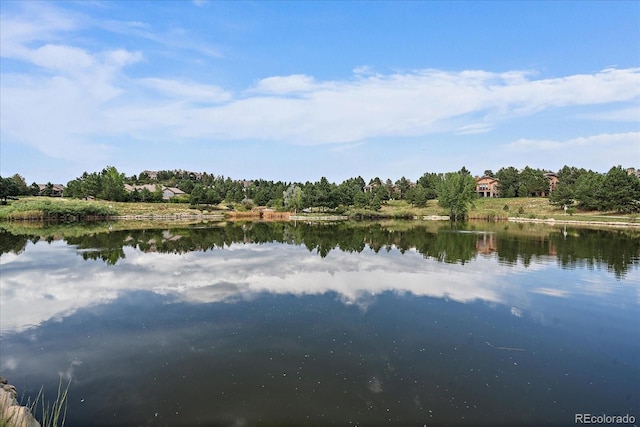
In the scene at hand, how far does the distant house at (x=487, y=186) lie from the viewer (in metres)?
124

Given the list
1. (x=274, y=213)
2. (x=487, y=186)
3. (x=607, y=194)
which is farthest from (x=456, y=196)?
(x=487, y=186)

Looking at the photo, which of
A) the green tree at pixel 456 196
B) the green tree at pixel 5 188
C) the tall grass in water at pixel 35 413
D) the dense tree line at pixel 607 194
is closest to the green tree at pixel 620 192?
the dense tree line at pixel 607 194

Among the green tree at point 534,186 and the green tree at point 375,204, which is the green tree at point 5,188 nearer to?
the green tree at point 375,204

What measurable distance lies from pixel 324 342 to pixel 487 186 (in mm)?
129097

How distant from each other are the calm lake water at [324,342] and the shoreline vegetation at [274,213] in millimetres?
53164

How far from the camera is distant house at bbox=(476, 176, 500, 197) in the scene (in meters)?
124

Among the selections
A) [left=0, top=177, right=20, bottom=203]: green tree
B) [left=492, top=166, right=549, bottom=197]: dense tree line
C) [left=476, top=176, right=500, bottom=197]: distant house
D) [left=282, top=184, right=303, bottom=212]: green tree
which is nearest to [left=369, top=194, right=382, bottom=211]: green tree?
[left=282, top=184, right=303, bottom=212]: green tree

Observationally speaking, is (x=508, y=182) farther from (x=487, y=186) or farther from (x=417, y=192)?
(x=417, y=192)

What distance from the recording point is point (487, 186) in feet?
416

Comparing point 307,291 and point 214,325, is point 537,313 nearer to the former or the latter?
point 307,291

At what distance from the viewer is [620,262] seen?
85.9 ft

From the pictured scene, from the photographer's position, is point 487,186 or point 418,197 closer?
point 418,197
